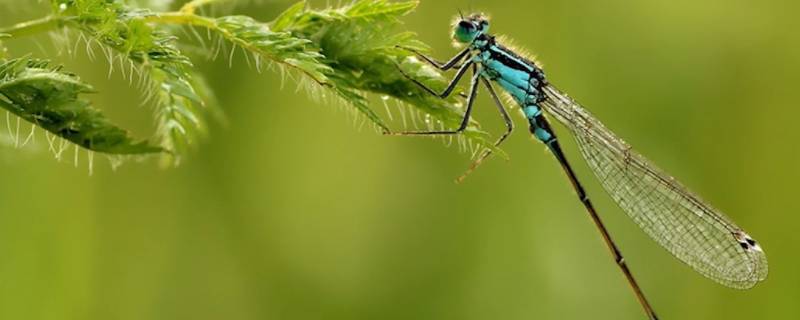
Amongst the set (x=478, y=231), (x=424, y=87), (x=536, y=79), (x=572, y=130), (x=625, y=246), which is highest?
(x=424, y=87)

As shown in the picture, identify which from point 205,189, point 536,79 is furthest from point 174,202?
point 536,79

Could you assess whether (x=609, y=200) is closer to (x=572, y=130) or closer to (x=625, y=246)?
(x=625, y=246)

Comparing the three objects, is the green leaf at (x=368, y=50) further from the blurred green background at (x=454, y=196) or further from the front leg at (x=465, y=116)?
the blurred green background at (x=454, y=196)

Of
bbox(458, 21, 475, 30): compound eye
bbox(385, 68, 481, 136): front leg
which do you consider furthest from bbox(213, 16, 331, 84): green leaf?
bbox(458, 21, 475, 30): compound eye

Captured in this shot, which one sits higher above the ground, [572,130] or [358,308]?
[572,130]

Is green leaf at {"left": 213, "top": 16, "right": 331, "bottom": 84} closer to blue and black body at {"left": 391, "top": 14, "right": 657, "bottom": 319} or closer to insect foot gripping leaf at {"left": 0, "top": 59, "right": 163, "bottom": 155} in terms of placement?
insect foot gripping leaf at {"left": 0, "top": 59, "right": 163, "bottom": 155}

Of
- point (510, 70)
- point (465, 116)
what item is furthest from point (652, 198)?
point (465, 116)

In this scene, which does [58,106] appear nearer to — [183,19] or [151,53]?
[151,53]
